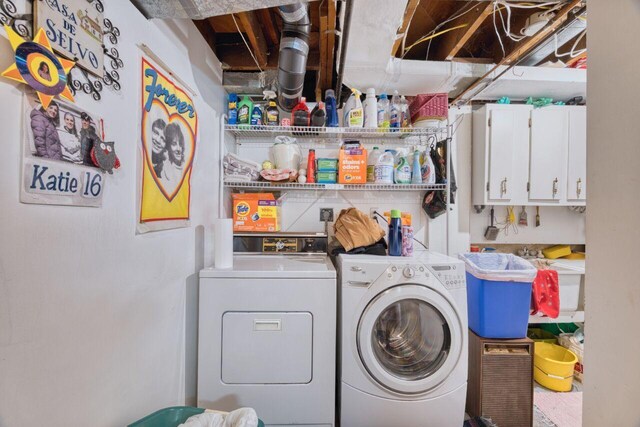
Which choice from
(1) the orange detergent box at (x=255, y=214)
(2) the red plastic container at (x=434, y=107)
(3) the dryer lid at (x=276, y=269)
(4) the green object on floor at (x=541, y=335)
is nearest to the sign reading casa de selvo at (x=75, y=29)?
(3) the dryer lid at (x=276, y=269)

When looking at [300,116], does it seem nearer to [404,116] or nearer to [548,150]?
[404,116]

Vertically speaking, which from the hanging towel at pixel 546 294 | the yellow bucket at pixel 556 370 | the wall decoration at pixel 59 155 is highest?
the wall decoration at pixel 59 155

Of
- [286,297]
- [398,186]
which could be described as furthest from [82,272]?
[398,186]

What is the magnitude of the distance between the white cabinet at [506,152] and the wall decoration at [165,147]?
2.44 meters

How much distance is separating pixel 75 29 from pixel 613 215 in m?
1.59

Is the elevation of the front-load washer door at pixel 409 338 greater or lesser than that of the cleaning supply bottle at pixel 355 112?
lesser

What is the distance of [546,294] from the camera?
2064 millimetres

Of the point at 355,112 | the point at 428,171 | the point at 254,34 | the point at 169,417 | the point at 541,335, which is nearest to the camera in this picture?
the point at 169,417

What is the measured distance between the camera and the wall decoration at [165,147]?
1071 mm

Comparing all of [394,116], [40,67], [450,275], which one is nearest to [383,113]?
[394,116]

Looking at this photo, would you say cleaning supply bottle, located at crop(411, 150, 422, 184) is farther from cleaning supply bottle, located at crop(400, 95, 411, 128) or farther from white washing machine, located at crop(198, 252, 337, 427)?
white washing machine, located at crop(198, 252, 337, 427)

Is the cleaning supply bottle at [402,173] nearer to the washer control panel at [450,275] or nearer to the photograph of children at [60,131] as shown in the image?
the washer control panel at [450,275]

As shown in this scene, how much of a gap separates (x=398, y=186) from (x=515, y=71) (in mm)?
1297

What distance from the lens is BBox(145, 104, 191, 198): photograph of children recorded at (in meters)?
1.12
